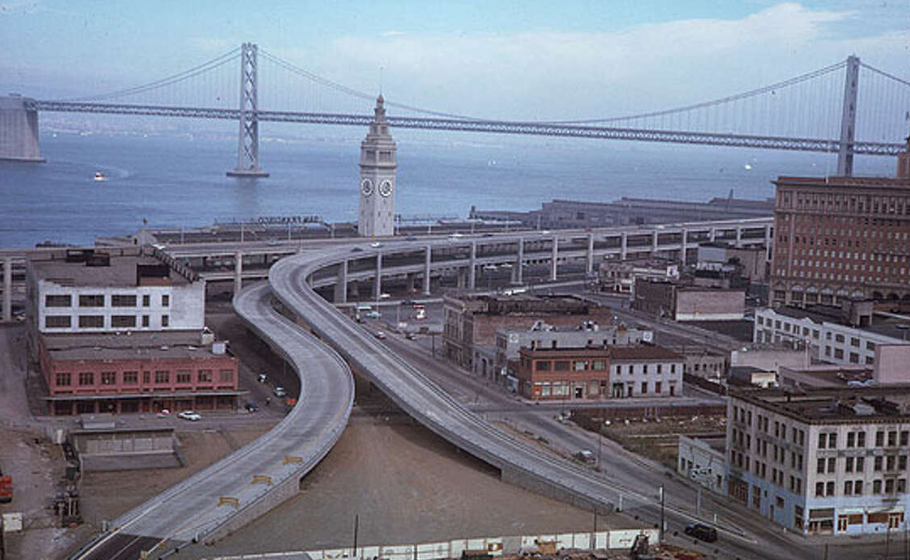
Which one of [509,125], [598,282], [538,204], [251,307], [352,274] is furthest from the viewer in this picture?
→ [538,204]

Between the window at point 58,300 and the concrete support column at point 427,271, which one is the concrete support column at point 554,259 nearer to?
the concrete support column at point 427,271

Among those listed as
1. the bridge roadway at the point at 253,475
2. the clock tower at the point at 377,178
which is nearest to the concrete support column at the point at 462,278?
the clock tower at the point at 377,178

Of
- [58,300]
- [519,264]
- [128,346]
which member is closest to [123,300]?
[58,300]

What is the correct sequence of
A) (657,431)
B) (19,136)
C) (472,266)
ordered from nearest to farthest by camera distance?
(657,431), (472,266), (19,136)

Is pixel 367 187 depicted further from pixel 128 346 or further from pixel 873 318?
pixel 128 346

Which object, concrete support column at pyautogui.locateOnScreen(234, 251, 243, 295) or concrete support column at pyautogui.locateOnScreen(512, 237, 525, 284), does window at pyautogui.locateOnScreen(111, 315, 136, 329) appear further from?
concrete support column at pyautogui.locateOnScreen(512, 237, 525, 284)

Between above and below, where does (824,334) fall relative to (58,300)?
below

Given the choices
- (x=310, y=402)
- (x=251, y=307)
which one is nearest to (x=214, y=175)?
(x=251, y=307)

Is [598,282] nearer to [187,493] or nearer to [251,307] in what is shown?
[251,307]
